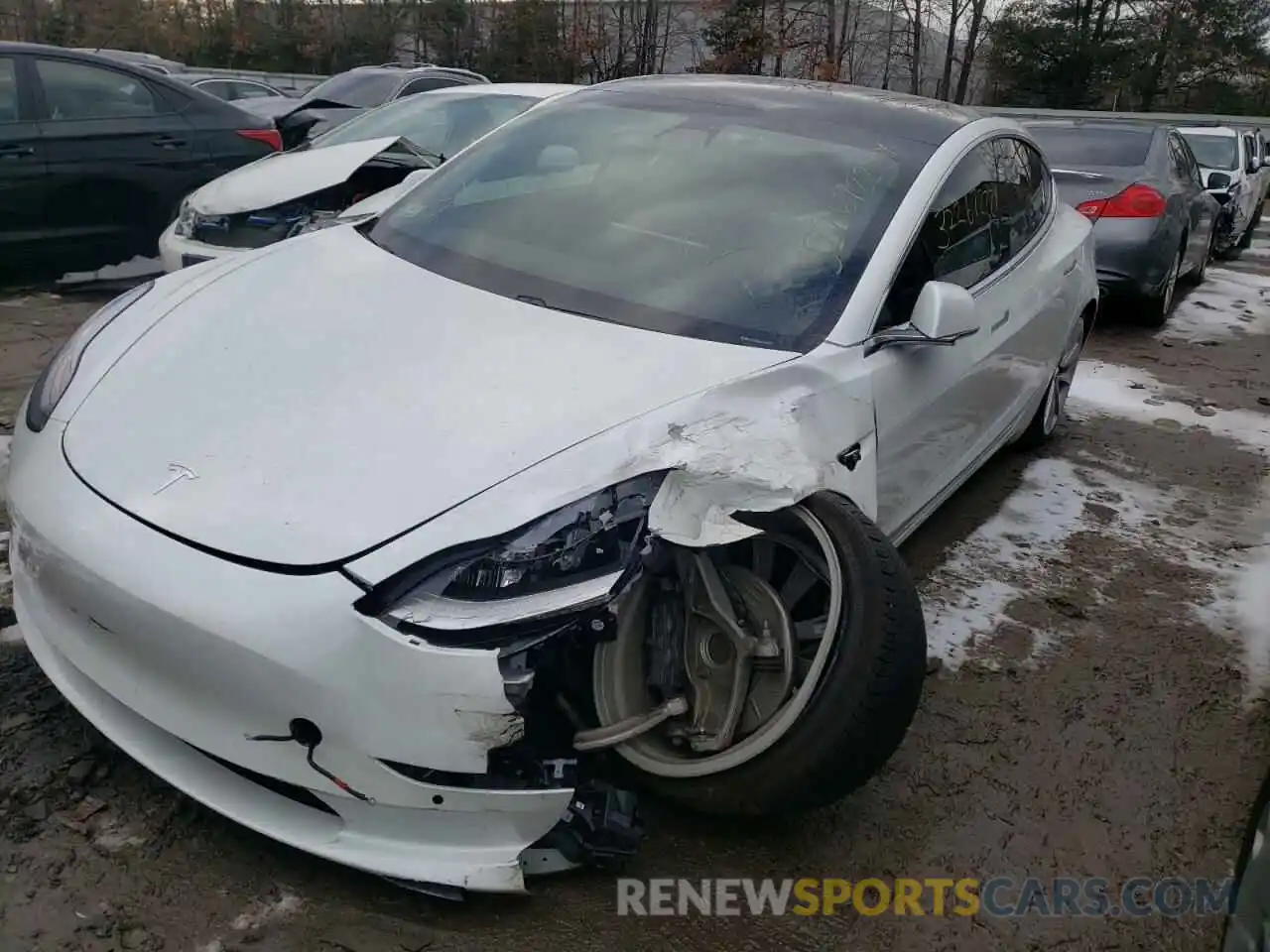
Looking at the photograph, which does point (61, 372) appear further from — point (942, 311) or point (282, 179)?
point (282, 179)

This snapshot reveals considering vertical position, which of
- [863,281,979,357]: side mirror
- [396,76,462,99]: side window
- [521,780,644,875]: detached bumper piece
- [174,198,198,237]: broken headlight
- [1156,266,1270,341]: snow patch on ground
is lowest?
[1156,266,1270,341]: snow patch on ground

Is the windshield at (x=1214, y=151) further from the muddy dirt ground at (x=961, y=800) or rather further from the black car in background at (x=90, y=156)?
the black car in background at (x=90, y=156)

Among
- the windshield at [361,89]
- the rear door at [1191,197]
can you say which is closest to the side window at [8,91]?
the windshield at [361,89]

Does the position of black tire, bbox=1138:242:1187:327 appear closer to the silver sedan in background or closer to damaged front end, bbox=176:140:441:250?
the silver sedan in background

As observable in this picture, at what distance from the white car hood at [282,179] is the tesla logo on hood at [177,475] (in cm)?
351

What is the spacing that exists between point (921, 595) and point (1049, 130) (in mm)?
5884

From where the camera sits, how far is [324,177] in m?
5.47

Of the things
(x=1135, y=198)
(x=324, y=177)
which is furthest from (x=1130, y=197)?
Answer: (x=324, y=177)

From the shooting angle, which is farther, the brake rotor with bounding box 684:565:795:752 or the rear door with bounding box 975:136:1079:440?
the rear door with bounding box 975:136:1079:440

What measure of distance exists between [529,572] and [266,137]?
607 cm

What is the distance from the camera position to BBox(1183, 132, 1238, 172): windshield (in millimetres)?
13023

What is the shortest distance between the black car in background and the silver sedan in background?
5.41 m

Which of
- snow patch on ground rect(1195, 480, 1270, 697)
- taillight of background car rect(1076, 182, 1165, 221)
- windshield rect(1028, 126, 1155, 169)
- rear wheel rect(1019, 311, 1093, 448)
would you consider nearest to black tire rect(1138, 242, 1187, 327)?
taillight of background car rect(1076, 182, 1165, 221)

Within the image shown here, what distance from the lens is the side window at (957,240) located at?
2990 millimetres
